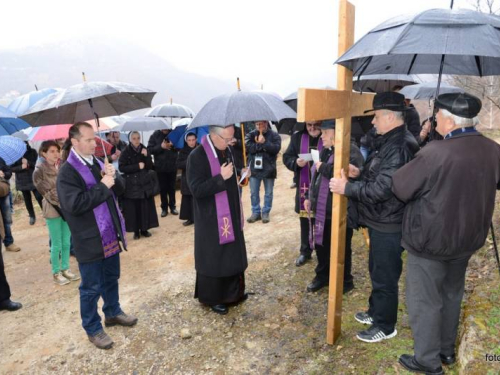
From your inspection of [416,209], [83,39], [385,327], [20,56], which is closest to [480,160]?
[416,209]

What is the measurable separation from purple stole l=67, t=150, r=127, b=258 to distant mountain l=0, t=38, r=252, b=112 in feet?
183

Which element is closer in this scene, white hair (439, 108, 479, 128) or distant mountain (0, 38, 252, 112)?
white hair (439, 108, 479, 128)

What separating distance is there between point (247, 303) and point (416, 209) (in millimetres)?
2372

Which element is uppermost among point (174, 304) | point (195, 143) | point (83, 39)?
point (83, 39)

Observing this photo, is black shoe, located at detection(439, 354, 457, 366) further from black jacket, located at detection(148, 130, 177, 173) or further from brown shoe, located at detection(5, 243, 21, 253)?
brown shoe, located at detection(5, 243, 21, 253)

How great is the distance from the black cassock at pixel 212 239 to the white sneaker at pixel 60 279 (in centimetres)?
235

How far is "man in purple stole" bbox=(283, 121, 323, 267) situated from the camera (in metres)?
4.63

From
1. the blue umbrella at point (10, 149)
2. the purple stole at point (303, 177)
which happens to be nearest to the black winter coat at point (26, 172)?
the blue umbrella at point (10, 149)

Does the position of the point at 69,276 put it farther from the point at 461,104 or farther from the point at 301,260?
the point at 461,104

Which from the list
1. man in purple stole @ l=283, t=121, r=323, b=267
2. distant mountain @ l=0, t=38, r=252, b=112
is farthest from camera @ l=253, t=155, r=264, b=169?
distant mountain @ l=0, t=38, r=252, b=112

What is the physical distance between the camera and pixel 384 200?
2.59 meters

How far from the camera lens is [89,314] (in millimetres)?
3342

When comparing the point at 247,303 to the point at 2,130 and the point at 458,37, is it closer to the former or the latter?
the point at 458,37

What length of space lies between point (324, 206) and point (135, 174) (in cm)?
Result: 401
